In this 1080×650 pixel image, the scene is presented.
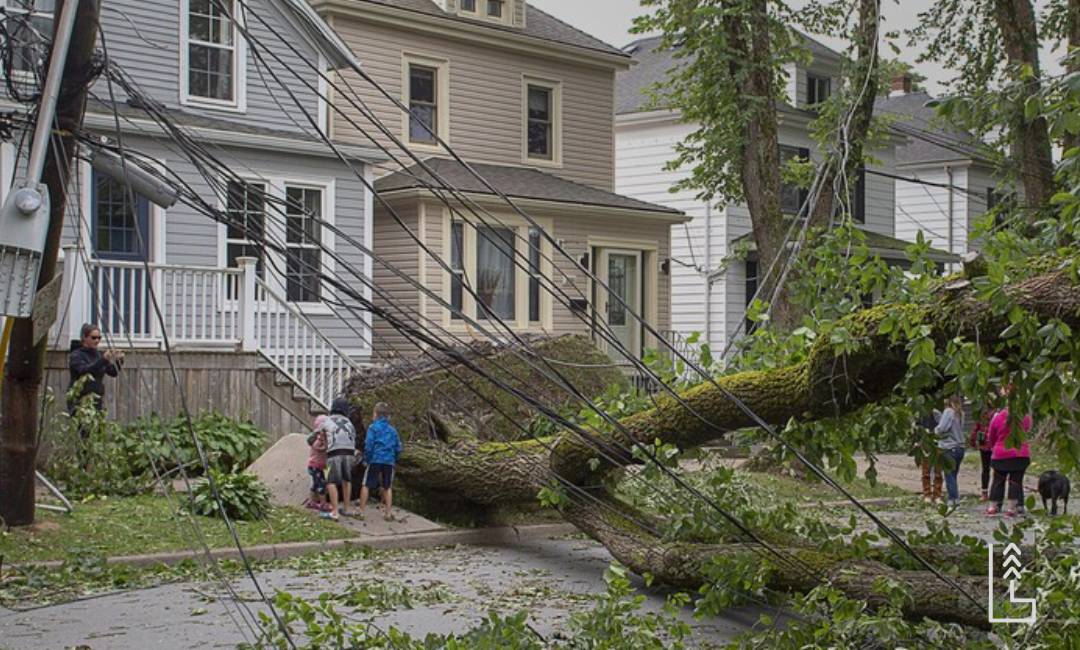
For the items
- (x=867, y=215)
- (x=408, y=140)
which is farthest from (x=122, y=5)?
(x=867, y=215)

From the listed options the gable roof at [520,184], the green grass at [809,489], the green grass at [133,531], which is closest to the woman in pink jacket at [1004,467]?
the green grass at [809,489]

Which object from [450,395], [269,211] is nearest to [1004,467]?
[450,395]

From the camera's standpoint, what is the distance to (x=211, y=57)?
74.8 feet

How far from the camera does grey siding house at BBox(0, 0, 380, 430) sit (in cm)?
1912

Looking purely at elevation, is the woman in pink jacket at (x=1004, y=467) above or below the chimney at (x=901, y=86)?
below

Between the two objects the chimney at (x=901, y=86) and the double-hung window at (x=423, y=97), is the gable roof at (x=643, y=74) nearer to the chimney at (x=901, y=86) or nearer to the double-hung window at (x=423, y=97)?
the double-hung window at (x=423, y=97)

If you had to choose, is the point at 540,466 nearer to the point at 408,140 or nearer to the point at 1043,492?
the point at 1043,492

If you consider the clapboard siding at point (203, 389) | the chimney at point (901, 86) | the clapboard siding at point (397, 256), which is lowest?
the clapboard siding at point (203, 389)

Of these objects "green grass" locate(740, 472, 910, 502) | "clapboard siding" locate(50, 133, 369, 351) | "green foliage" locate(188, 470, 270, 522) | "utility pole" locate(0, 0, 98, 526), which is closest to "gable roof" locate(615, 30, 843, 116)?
"clapboard siding" locate(50, 133, 369, 351)

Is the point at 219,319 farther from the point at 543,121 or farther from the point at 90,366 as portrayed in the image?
the point at 543,121

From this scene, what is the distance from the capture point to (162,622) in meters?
10.2

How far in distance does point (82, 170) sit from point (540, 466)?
34.2ft

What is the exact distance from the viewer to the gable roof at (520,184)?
83.9 feet

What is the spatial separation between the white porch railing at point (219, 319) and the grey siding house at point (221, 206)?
0.03m
